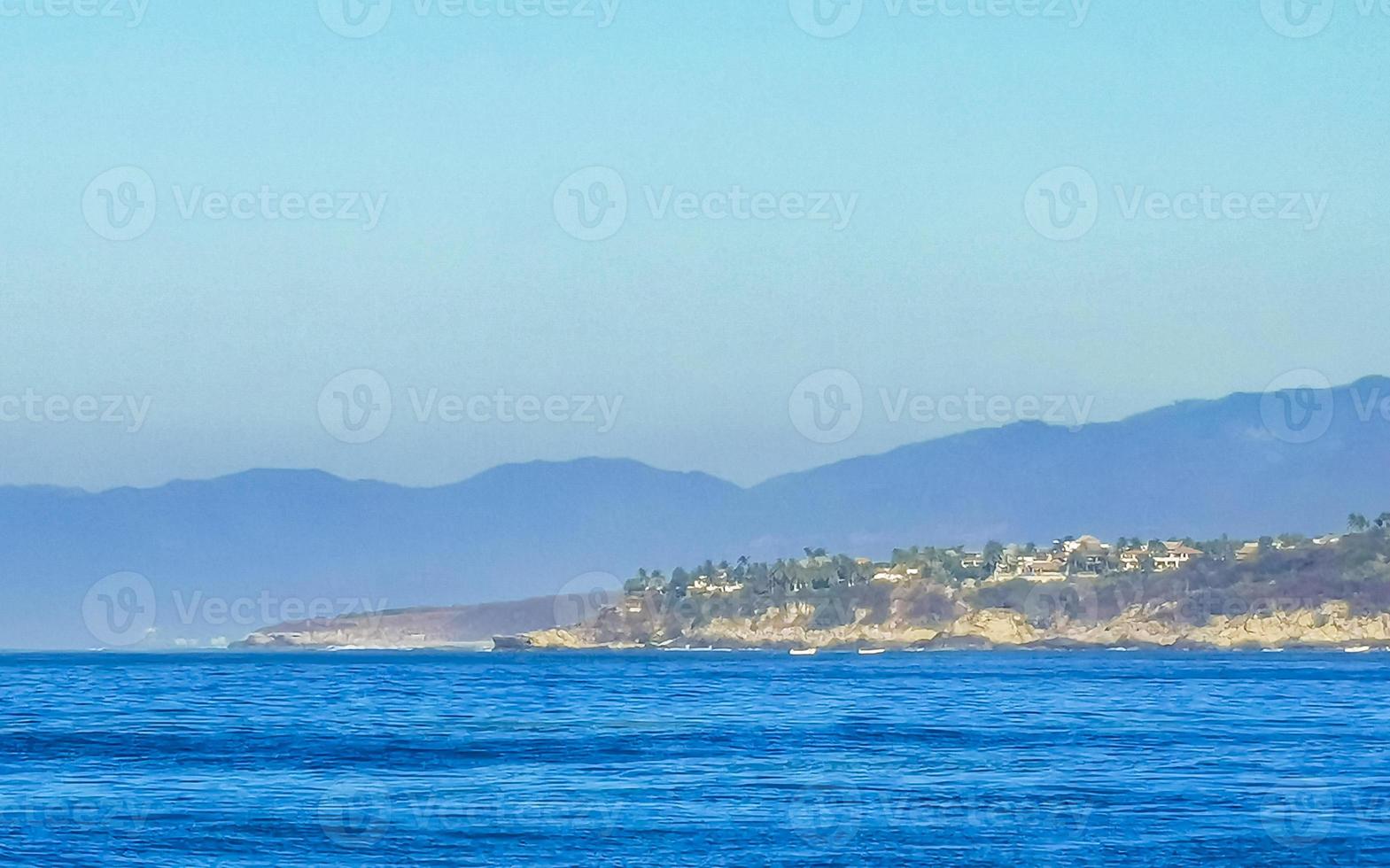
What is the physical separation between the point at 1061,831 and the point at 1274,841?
4.17m

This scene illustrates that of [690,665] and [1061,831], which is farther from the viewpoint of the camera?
[690,665]

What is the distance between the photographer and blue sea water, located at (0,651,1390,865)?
3809 centimetres

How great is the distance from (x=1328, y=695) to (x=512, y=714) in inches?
1661

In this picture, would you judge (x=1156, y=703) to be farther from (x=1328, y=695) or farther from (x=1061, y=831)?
(x=1061, y=831)

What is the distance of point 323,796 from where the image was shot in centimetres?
4750

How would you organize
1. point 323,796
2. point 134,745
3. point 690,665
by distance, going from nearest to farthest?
point 323,796
point 134,745
point 690,665

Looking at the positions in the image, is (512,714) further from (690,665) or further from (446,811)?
(690,665)

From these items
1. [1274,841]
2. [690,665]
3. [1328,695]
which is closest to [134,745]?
[1274,841]

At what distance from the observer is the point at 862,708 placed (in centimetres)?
8769

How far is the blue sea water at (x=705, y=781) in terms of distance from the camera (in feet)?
125

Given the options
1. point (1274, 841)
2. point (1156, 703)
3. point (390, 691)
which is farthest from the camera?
point (390, 691)

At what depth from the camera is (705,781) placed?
5016 centimetres

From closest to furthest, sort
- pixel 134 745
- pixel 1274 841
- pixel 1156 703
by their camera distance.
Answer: pixel 1274 841 < pixel 134 745 < pixel 1156 703

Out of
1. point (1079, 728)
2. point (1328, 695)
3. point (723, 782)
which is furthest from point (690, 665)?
point (723, 782)
